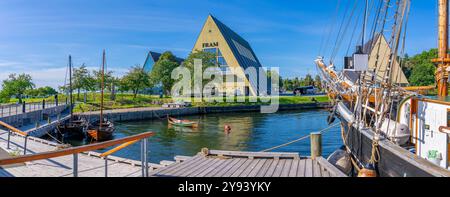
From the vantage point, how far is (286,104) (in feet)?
189

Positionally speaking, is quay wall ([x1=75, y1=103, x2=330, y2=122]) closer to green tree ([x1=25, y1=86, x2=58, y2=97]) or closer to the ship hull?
the ship hull

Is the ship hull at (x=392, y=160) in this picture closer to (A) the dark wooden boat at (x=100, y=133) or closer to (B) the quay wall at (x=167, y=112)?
(A) the dark wooden boat at (x=100, y=133)

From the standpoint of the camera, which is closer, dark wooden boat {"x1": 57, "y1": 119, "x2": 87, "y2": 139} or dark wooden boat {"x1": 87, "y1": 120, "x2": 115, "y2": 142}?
dark wooden boat {"x1": 87, "y1": 120, "x2": 115, "y2": 142}

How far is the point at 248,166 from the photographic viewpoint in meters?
7.30

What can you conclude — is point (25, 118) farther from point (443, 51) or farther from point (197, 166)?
point (443, 51)

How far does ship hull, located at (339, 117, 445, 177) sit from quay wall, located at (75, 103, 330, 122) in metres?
31.6

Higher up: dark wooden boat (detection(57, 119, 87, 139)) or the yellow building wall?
the yellow building wall

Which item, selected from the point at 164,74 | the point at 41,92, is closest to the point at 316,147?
the point at 164,74

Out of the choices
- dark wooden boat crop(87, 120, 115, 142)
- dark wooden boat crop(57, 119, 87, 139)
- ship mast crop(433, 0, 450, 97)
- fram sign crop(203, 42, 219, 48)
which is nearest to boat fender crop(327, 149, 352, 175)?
ship mast crop(433, 0, 450, 97)

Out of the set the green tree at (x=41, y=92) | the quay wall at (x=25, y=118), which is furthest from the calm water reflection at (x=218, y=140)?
Answer: the green tree at (x=41, y=92)

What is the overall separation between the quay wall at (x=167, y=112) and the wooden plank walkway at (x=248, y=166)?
1179 inches

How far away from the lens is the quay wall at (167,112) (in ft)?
127

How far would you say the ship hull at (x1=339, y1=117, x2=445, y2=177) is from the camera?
5.15m

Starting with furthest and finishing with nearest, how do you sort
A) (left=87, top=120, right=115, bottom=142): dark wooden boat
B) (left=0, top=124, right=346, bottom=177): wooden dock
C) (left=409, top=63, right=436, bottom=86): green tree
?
1. (left=409, top=63, right=436, bottom=86): green tree
2. (left=87, top=120, right=115, bottom=142): dark wooden boat
3. (left=0, top=124, right=346, bottom=177): wooden dock
